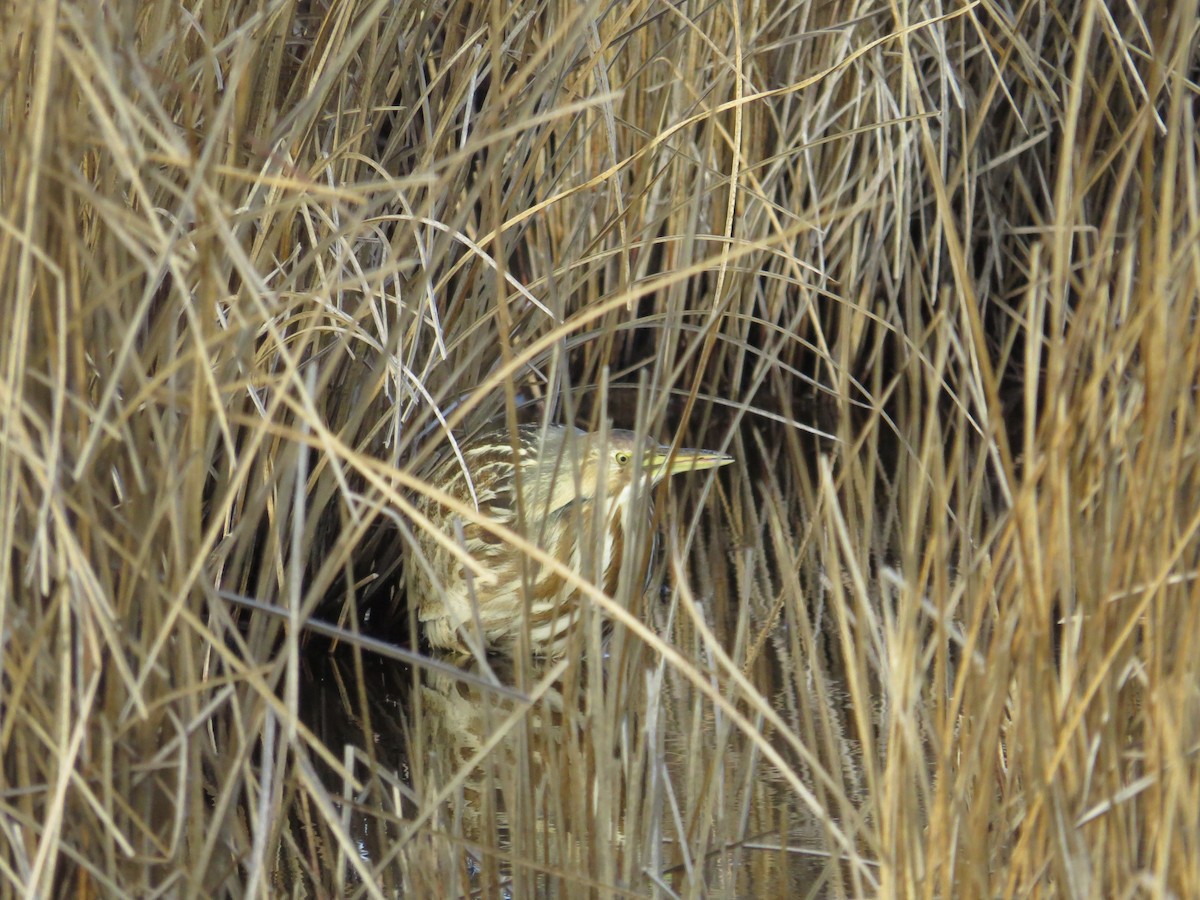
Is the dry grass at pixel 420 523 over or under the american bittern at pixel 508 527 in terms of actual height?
over

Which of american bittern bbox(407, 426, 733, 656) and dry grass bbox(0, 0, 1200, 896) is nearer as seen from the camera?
dry grass bbox(0, 0, 1200, 896)

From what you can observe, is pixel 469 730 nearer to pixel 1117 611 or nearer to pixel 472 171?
pixel 472 171

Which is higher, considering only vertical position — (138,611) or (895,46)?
(895,46)

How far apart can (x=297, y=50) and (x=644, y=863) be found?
128 centimetres

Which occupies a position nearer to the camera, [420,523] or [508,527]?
[420,523]

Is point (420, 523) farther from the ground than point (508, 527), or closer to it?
farther from the ground

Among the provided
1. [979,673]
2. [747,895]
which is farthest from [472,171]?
[979,673]

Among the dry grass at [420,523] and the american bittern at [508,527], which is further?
the american bittern at [508,527]

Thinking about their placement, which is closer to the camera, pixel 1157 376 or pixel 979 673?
pixel 1157 376

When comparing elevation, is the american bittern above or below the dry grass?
below

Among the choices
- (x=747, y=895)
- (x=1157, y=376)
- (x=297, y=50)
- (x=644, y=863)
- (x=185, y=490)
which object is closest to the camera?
(x=1157, y=376)

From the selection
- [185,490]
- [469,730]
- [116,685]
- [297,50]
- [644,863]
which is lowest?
[469,730]

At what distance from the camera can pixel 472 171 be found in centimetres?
219

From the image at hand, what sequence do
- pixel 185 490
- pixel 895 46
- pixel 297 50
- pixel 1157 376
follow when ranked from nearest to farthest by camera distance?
pixel 1157 376
pixel 185 490
pixel 297 50
pixel 895 46
